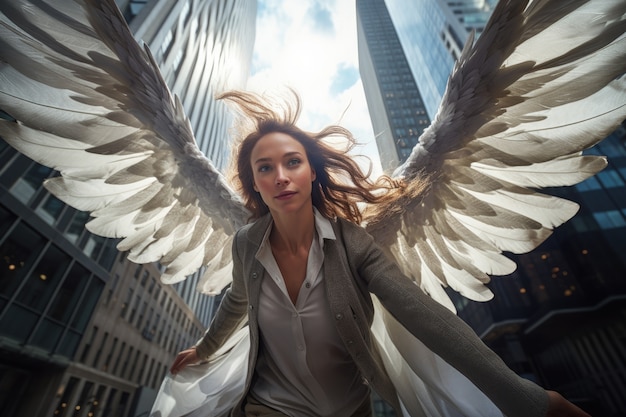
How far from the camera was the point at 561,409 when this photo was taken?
85 centimetres

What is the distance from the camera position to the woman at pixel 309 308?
51.7 inches

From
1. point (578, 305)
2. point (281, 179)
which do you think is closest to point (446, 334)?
point (281, 179)

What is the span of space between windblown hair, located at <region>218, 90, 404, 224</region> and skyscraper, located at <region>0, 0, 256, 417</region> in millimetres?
569

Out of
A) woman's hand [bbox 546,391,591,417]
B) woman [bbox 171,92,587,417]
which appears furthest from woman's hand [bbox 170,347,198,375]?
woman's hand [bbox 546,391,591,417]

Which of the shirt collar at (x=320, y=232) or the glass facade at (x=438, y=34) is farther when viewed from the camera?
the glass facade at (x=438, y=34)

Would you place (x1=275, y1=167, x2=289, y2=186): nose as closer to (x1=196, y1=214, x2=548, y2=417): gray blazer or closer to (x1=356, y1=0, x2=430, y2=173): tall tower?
(x1=196, y1=214, x2=548, y2=417): gray blazer

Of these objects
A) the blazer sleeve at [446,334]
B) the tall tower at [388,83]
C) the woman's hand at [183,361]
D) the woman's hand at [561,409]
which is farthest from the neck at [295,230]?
the tall tower at [388,83]

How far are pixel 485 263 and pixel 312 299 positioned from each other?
5.48ft

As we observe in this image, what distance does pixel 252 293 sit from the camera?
1.60 metres

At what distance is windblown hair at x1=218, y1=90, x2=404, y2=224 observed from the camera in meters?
2.08

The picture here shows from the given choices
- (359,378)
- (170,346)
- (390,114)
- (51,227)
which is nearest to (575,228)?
(359,378)

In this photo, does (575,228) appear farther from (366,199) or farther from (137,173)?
(137,173)

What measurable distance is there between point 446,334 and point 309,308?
0.69 m

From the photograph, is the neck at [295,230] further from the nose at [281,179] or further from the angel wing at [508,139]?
the angel wing at [508,139]
